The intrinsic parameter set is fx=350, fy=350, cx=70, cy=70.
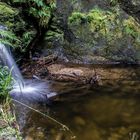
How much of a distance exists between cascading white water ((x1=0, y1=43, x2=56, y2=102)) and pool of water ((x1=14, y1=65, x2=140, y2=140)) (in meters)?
0.22

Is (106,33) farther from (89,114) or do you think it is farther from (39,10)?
(89,114)

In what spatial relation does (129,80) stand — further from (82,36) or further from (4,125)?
(4,125)

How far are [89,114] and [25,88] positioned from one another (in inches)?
60.6

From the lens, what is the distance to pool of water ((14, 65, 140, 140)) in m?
5.12

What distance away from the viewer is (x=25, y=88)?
6.69 m

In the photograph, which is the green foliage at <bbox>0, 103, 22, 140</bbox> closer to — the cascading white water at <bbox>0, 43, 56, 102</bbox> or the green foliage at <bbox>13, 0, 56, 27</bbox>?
the cascading white water at <bbox>0, 43, 56, 102</bbox>

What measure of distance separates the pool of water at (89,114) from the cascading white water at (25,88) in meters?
0.22

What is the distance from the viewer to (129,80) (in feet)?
24.0

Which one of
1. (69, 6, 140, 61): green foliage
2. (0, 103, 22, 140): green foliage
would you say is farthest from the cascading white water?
(69, 6, 140, 61): green foliage

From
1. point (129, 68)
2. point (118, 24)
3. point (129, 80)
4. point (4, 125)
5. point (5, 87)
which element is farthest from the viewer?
point (118, 24)

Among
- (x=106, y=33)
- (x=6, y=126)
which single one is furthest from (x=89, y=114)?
(x=106, y=33)

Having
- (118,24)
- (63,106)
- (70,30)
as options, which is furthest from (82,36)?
(63,106)

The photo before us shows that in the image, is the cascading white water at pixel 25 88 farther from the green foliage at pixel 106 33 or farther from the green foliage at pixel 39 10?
the green foliage at pixel 106 33

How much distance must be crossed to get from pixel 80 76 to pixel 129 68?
1.26 metres
